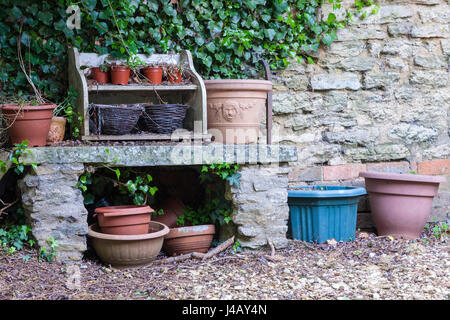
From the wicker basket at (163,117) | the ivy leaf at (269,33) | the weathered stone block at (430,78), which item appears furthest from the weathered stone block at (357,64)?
the wicker basket at (163,117)

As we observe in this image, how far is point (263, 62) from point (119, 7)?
3.76ft

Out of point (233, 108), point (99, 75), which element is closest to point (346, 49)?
point (233, 108)

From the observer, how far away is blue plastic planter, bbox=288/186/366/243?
12.2ft

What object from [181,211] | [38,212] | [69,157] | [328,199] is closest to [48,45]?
[69,157]

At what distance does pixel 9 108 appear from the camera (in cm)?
313

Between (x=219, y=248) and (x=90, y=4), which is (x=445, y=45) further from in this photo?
(x=90, y=4)

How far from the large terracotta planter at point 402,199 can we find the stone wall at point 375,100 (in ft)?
1.16

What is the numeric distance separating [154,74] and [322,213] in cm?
158

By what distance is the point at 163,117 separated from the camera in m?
3.54

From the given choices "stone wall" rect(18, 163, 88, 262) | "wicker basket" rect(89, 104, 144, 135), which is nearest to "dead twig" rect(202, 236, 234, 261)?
"stone wall" rect(18, 163, 88, 262)

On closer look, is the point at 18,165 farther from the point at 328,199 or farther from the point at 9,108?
the point at 328,199

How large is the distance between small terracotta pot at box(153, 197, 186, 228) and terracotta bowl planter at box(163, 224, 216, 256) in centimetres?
18

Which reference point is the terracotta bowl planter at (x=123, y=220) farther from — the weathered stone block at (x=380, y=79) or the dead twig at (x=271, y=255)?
the weathered stone block at (x=380, y=79)

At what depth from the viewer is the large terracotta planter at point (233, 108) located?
365 cm
